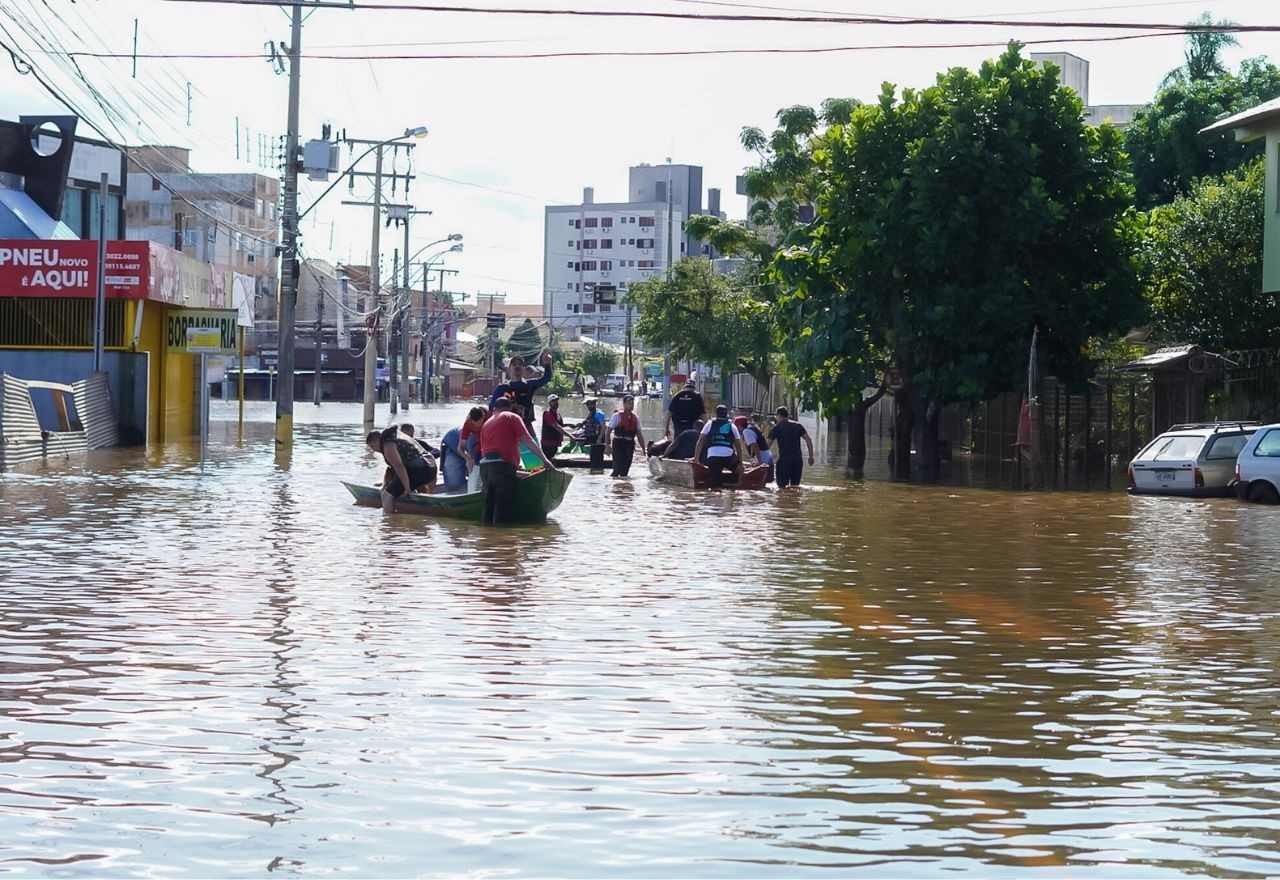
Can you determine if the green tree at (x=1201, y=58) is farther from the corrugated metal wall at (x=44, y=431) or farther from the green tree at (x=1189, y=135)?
the corrugated metal wall at (x=44, y=431)

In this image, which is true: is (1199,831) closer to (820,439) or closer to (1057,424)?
(1057,424)

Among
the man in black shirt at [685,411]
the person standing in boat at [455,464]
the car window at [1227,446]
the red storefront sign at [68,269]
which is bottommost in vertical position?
the person standing in boat at [455,464]

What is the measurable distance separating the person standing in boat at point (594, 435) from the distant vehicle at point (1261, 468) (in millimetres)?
12699

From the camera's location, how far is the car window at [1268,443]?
3027 cm

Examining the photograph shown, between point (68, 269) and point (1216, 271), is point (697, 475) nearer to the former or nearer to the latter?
point (1216, 271)

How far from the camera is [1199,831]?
6871 mm

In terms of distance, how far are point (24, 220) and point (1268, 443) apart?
126ft

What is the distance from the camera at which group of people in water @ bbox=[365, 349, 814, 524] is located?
22297 mm

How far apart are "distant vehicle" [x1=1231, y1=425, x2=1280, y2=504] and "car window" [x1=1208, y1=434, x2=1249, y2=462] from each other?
1.37 meters

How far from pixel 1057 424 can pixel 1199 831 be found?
1449 inches

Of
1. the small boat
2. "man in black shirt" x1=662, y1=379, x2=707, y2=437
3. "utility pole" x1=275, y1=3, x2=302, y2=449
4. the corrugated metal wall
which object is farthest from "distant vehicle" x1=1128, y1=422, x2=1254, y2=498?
"utility pole" x1=275, y1=3, x2=302, y2=449

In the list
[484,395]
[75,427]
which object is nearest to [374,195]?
[75,427]

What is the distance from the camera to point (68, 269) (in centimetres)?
4594

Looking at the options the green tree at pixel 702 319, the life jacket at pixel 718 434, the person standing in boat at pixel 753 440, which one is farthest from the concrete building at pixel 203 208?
the life jacket at pixel 718 434
